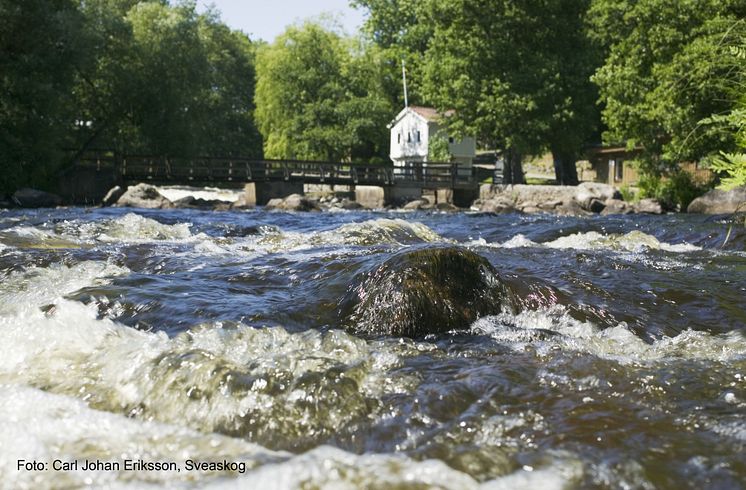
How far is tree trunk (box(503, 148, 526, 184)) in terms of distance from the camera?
3675 centimetres

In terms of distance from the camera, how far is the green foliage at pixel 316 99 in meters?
50.0

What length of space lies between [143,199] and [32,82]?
6.36 metres

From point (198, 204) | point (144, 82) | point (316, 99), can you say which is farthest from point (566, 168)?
point (144, 82)

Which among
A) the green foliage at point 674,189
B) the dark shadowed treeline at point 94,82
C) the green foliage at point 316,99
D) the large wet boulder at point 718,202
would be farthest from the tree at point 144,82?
the large wet boulder at point 718,202

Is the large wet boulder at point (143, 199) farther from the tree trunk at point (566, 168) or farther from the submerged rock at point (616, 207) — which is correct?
the tree trunk at point (566, 168)

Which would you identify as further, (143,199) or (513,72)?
(513,72)

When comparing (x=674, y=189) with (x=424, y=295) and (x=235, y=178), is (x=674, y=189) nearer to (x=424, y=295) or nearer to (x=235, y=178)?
(x=235, y=178)

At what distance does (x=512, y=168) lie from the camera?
37.0 metres

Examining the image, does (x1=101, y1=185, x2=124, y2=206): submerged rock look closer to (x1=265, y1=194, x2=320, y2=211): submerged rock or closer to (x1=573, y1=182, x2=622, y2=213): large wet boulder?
(x1=265, y1=194, x2=320, y2=211): submerged rock

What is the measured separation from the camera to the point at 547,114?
3331 centimetres

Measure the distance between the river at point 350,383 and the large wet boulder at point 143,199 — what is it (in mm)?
20282

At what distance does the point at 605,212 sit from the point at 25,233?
20.4 metres

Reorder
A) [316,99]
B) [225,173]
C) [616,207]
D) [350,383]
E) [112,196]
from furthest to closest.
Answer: [316,99] < [225,173] < [112,196] < [616,207] < [350,383]

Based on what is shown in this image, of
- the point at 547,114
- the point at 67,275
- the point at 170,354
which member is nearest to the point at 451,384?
the point at 170,354
